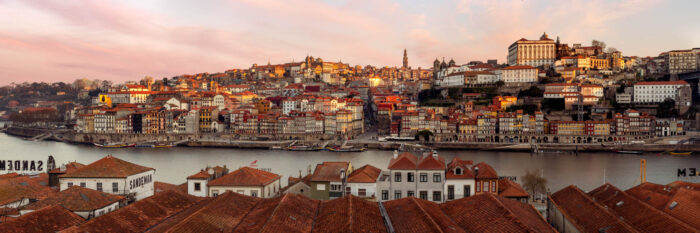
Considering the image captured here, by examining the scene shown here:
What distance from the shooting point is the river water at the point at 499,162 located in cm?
2617

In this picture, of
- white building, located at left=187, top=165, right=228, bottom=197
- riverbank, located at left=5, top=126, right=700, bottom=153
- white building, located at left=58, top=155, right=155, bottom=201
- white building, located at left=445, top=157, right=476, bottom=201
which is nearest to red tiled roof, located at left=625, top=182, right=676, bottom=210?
white building, located at left=445, top=157, right=476, bottom=201

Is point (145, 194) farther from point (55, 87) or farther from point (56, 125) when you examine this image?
point (55, 87)

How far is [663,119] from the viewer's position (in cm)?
4844

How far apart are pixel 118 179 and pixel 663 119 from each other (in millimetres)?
51312

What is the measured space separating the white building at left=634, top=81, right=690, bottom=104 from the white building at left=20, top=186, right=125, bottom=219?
58103 mm

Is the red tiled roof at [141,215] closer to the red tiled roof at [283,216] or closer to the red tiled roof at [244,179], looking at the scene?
the red tiled roof at [244,179]

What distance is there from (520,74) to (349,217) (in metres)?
59.3

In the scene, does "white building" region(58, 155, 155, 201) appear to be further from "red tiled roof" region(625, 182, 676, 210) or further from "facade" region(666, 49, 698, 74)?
"facade" region(666, 49, 698, 74)

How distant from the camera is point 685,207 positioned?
10.1 m

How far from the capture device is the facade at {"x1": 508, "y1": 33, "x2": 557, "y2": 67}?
228 ft

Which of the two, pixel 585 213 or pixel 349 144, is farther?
pixel 349 144

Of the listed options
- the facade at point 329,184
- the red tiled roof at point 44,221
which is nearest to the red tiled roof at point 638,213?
the facade at point 329,184

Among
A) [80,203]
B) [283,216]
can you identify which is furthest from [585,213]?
[80,203]

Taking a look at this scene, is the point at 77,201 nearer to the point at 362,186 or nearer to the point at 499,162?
the point at 362,186
